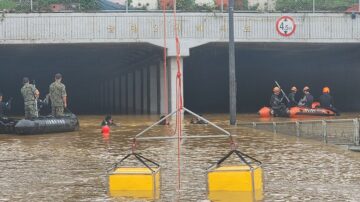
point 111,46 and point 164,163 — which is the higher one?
point 111,46

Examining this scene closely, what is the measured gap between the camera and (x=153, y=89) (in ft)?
149

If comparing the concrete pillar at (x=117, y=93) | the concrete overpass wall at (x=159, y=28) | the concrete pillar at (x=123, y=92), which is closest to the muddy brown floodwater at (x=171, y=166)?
the concrete overpass wall at (x=159, y=28)

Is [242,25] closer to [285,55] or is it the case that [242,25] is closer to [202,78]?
[285,55]

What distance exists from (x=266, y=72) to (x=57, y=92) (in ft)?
102

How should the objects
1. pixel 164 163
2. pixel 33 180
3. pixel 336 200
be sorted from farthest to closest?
pixel 164 163
pixel 33 180
pixel 336 200

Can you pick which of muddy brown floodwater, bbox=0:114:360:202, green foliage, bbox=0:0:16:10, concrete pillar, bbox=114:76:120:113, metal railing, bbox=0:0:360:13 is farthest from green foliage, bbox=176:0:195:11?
concrete pillar, bbox=114:76:120:113

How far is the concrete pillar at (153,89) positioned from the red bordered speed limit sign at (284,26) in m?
9.36

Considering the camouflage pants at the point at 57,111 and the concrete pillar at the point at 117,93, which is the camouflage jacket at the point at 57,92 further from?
the concrete pillar at the point at 117,93

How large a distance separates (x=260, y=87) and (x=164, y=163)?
41.9 m

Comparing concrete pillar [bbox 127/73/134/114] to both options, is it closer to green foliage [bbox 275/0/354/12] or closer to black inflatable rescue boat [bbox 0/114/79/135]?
green foliage [bbox 275/0/354/12]

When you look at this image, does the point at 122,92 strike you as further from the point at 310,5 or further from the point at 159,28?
the point at 310,5

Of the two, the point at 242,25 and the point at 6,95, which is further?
the point at 6,95

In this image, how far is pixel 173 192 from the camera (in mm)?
11328

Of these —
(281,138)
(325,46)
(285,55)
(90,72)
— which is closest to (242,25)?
(325,46)
